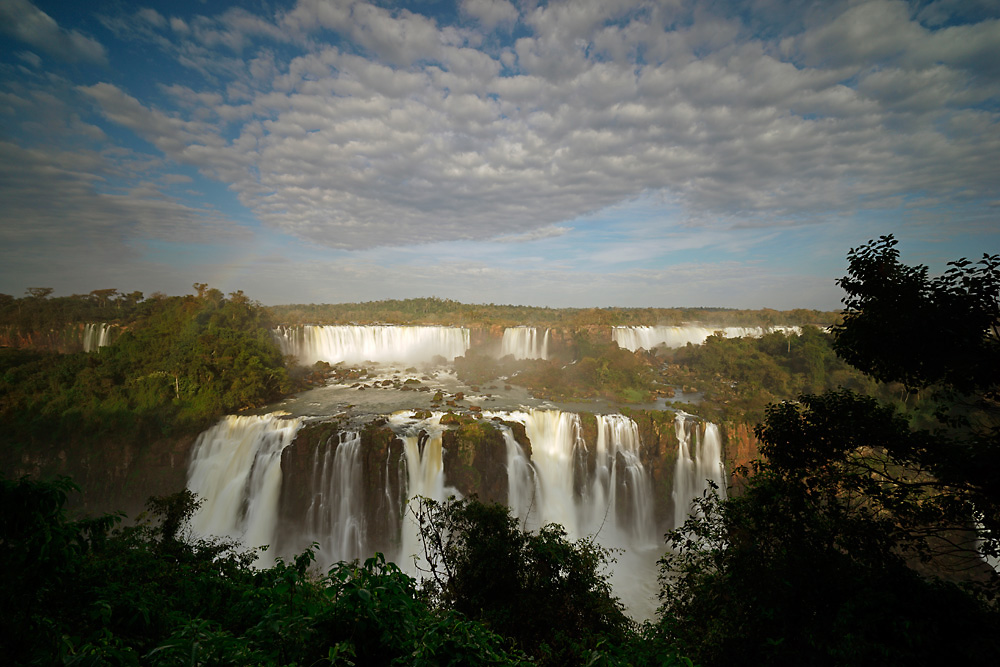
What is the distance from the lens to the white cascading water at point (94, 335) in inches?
1179

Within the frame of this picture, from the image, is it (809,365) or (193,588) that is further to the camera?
(809,365)

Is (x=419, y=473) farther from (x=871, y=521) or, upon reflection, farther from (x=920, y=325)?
(x=920, y=325)

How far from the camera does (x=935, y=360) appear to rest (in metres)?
4.57

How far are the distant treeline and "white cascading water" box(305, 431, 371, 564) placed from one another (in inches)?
961

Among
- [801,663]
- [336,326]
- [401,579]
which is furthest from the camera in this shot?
[336,326]

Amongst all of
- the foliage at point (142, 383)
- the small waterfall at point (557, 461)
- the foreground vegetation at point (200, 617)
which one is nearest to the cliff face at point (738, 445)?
the small waterfall at point (557, 461)

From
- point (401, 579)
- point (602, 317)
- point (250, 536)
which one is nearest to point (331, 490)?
point (250, 536)

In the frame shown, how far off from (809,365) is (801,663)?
33255mm

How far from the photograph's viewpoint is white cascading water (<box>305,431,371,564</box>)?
1747cm

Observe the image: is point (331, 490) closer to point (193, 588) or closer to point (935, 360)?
point (193, 588)

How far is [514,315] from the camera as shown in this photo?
53500 mm

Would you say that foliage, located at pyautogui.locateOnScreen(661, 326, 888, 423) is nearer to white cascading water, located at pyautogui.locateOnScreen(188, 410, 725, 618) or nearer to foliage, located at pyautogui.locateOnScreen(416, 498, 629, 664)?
white cascading water, located at pyautogui.locateOnScreen(188, 410, 725, 618)

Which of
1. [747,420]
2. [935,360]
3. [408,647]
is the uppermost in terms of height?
[935,360]

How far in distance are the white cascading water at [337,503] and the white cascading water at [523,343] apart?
23863 mm
